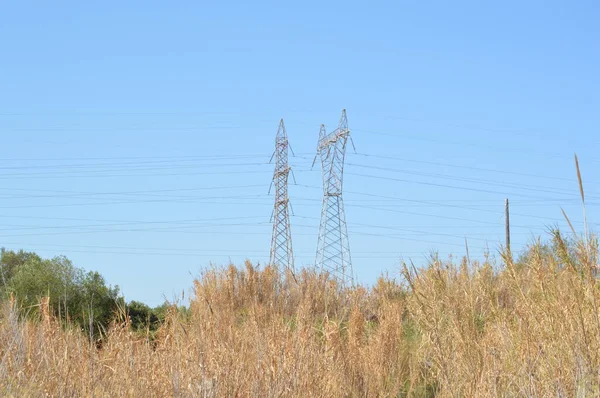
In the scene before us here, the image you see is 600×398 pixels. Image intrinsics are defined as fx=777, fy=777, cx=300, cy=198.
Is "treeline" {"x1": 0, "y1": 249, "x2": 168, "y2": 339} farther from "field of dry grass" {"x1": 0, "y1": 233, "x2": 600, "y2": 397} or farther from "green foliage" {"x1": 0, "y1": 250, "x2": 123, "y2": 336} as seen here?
"field of dry grass" {"x1": 0, "y1": 233, "x2": 600, "y2": 397}

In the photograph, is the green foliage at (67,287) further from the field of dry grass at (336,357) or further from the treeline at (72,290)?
the field of dry grass at (336,357)

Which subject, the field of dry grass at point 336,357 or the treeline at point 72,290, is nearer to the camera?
the field of dry grass at point 336,357

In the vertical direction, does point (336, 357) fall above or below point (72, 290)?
below

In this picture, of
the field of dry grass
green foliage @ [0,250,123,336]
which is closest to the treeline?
green foliage @ [0,250,123,336]

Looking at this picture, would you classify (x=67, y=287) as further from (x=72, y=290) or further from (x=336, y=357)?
(x=336, y=357)

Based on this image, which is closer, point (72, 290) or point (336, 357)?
point (336, 357)

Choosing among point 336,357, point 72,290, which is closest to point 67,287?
point 72,290

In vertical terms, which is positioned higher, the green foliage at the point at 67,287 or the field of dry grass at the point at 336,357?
the green foliage at the point at 67,287

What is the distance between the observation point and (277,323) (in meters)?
6.93

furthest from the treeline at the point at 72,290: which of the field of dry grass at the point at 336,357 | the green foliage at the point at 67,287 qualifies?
the field of dry grass at the point at 336,357

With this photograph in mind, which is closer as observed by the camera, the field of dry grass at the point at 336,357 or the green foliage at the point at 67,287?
the field of dry grass at the point at 336,357

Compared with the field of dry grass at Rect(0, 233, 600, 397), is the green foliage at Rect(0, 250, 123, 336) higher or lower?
higher

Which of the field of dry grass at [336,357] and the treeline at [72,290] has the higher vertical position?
the treeline at [72,290]

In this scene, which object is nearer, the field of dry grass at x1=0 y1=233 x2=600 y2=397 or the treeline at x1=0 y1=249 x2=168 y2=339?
the field of dry grass at x1=0 y1=233 x2=600 y2=397
